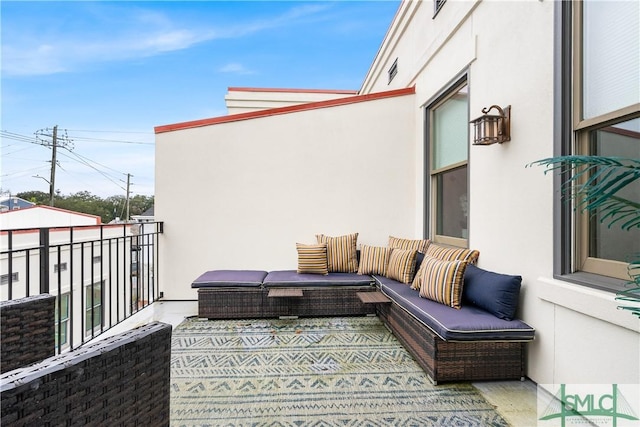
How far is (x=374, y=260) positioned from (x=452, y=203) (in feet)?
3.87

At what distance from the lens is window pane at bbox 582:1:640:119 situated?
1.76 m

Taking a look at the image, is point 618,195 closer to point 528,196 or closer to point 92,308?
point 528,196

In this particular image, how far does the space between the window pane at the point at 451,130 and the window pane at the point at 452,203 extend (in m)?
0.16

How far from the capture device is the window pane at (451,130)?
3574 millimetres

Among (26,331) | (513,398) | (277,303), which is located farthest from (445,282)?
(26,331)

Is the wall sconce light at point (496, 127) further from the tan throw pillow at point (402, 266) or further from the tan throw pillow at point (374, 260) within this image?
the tan throw pillow at point (374, 260)

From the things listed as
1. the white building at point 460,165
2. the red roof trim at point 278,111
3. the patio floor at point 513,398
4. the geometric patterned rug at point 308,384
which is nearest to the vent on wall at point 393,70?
the white building at point 460,165

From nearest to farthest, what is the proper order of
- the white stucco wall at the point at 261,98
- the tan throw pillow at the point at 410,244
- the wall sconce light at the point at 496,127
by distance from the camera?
the wall sconce light at the point at 496,127, the tan throw pillow at the point at 410,244, the white stucco wall at the point at 261,98

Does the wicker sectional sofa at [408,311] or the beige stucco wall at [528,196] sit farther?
the wicker sectional sofa at [408,311]

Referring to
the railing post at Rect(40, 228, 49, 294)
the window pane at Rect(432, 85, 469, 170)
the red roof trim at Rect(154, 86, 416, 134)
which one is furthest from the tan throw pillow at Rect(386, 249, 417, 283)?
the railing post at Rect(40, 228, 49, 294)

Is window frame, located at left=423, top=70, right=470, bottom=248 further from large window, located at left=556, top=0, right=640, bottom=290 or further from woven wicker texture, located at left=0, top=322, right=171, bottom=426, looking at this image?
woven wicker texture, located at left=0, top=322, right=171, bottom=426

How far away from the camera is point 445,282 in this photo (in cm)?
274

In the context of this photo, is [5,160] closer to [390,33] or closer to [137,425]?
[390,33]

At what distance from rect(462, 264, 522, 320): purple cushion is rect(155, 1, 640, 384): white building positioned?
0.42 feet
